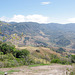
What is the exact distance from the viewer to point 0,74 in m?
7.91

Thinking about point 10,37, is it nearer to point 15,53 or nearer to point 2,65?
point 2,65

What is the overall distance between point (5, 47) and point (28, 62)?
11.1 meters

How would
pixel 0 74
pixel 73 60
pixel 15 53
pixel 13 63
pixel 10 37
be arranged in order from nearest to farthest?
pixel 10 37 < pixel 0 74 < pixel 13 63 < pixel 73 60 < pixel 15 53

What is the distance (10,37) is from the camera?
4.17m

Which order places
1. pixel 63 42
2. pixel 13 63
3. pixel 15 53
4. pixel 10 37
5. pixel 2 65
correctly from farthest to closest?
1. pixel 63 42
2. pixel 15 53
3. pixel 13 63
4. pixel 2 65
5. pixel 10 37

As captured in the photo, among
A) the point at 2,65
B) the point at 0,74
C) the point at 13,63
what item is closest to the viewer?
the point at 0,74

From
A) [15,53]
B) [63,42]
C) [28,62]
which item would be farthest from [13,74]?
[63,42]

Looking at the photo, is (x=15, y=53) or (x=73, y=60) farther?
(x=15, y=53)

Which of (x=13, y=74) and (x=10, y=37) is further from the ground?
(x=10, y=37)

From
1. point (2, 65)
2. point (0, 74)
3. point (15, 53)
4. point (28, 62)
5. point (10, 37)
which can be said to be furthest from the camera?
point (15, 53)

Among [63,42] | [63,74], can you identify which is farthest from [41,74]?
[63,42]

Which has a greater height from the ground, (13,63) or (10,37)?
(10,37)

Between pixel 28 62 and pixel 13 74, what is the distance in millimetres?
6272

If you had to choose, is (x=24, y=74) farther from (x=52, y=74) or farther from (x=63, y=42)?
(x=63, y=42)
